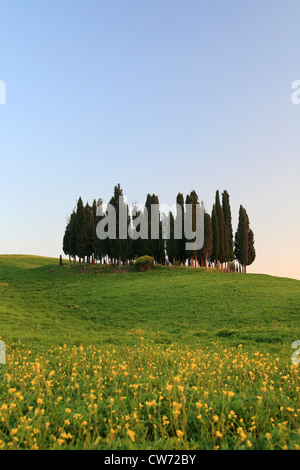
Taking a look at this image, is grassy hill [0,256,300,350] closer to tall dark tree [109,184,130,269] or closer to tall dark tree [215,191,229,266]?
tall dark tree [109,184,130,269]

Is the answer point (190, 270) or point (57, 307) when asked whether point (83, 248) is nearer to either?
point (190, 270)

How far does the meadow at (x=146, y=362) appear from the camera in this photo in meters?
3.90

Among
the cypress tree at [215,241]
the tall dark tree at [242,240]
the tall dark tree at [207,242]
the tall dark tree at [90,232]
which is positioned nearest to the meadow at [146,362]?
the tall dark tree at [90,232]

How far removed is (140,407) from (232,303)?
2346 centimetres

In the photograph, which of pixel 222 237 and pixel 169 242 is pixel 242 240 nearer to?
pixel 222 237

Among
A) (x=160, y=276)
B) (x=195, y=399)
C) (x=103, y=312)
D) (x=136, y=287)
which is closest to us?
(x=195, y=399)

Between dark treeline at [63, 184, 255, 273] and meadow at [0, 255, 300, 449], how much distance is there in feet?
14.6

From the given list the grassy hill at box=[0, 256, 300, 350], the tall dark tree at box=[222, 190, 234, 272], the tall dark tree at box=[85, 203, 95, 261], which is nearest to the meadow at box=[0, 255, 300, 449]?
the grassy hill at box=[0, 256, 300, 350]

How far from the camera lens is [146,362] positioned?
8078mm

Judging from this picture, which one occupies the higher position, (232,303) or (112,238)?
(112,238)

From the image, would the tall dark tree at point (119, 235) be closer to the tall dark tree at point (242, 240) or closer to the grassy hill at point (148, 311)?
the grassy hill at point (148, 311)

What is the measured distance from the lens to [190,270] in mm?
49375
